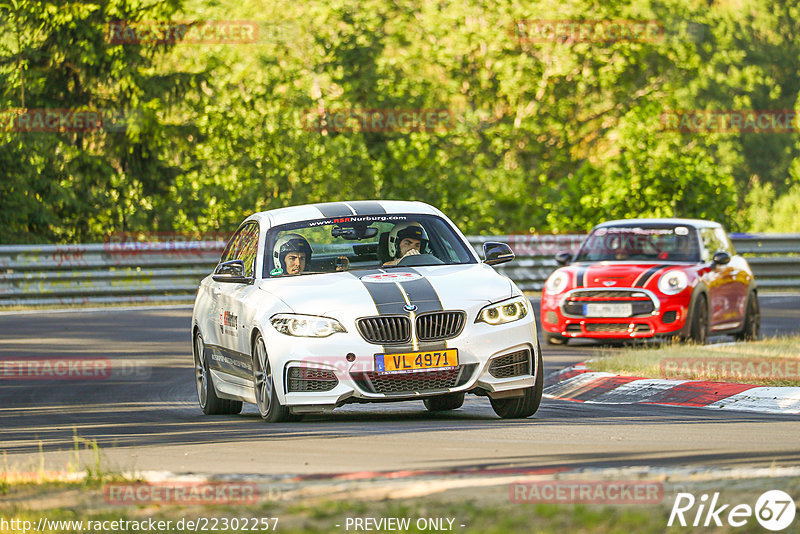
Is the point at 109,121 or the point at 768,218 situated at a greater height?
the point at 109,121

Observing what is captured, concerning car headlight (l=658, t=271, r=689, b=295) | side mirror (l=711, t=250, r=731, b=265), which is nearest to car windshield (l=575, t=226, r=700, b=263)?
side mirror (l=711, t=250, r=731, b=265)

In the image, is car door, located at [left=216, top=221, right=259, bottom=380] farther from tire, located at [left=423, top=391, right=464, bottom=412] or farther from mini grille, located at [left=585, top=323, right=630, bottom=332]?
mini grille, located at [left=585, top=323, right=630, bottom=332]

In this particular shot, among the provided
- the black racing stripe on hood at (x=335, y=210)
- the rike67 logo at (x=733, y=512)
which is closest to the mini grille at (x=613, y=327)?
the black racing stripe on hood at (x=335, y=210)

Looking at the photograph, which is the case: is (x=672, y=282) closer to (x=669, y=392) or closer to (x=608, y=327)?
(x=608, y=327)

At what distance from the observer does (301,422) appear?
10.5 meters

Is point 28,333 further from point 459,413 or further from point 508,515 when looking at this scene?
point 508,515

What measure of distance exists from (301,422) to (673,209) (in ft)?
72.0

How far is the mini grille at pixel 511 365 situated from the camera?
33.6 ft

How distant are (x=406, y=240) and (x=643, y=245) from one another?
7681 millimetres

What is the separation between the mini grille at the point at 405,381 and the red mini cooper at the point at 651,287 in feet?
→ 24.7

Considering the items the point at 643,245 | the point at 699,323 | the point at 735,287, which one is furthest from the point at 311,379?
the point at 735,287

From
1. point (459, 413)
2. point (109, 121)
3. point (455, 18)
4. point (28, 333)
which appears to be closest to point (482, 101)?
point (455, 18)

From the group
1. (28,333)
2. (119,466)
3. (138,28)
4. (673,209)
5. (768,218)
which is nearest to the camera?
(119,466)

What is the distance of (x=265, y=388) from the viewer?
1059 centimetres
